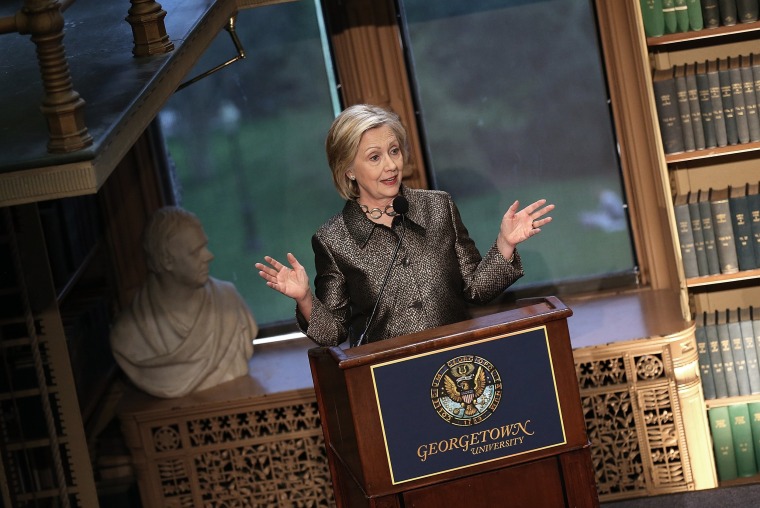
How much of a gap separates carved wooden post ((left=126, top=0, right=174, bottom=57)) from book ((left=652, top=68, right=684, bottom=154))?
79.8 inches

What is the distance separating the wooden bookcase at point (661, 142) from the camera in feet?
15.5

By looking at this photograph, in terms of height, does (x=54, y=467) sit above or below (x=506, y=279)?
below

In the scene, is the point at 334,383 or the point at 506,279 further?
the point at 506,279

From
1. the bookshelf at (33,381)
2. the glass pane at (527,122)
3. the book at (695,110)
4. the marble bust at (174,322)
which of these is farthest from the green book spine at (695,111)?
the bookshelf at (33,381)

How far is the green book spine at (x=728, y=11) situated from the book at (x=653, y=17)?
22 centimetres

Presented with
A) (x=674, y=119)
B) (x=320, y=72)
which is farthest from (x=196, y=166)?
(x=674, y=119)

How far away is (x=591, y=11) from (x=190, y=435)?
235cm

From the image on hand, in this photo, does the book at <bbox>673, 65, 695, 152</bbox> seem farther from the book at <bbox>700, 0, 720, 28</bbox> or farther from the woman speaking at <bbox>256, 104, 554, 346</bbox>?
the woman speaking at <bbox>256, 104, 554, 346</bbox>

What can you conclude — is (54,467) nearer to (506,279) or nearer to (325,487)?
(325,487)

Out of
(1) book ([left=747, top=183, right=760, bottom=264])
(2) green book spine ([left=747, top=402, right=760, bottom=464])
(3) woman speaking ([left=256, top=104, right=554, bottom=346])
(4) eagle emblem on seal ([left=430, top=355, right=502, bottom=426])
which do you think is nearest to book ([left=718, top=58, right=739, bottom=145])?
(1) book ([left=747, top=183, right=760, bottom=264])

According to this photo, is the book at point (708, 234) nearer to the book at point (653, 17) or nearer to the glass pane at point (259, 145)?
the book at point (653, 17)

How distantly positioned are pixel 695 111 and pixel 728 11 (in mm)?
382

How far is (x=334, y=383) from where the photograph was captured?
3217mm

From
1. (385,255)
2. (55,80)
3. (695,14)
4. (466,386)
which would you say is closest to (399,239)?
(385,255)
